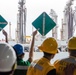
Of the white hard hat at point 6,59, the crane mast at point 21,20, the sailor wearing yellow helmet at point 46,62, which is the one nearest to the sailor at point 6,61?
the white hard hat at point 6,59

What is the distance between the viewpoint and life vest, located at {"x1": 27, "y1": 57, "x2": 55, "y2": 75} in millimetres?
3627

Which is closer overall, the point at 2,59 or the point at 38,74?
the point at 2,59

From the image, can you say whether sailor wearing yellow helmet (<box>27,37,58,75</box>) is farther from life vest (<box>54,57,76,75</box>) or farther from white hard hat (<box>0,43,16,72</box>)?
white hard hat (<box>0,43,16,72</box>)

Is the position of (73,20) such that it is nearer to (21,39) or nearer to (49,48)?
(21,39)

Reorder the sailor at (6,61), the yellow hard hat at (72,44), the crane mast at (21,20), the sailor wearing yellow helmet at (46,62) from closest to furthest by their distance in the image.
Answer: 1. the sailor at (6,61)
2. the sailor wearing yellow helmet at (46,62)
3. the yellow hard hat at (72,44)
4. the crane mast at (21,20)

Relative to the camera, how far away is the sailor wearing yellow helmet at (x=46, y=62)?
3.61 m

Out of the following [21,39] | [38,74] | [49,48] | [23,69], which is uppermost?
[49,48]

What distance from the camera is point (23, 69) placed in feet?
19.0

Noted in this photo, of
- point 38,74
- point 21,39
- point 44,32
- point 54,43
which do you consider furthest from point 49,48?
point 21,39

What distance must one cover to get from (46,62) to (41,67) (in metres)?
0.09

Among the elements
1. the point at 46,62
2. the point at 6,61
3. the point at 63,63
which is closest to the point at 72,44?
the point at 63,63

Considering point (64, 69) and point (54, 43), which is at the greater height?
point (54, 43)

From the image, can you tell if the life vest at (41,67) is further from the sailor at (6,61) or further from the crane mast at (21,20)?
the crane mast at (21,20)

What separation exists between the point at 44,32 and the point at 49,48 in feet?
10.4
